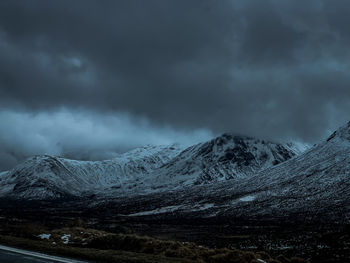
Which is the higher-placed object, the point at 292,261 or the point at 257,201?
the point at 257,201

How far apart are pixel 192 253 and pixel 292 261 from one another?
6.84 metres

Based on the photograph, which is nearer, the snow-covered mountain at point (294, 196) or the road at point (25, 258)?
the road at point (25, 258)

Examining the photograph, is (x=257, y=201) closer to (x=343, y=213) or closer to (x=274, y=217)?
(x=274, y=217)

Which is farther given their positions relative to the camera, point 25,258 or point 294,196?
point 294,196

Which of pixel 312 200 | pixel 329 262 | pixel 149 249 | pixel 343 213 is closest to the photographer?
pixel 149 249

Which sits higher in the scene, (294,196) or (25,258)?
(294,196)

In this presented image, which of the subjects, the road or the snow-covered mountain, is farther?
the snow-covered mountain

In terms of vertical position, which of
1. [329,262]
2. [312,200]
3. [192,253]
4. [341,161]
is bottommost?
[329,262]

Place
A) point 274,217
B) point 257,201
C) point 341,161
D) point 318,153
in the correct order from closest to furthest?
point 274,217 → point 257,201 → point 341,161 → point 318,153

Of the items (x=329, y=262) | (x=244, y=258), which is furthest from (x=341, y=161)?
(x=244, y=258)

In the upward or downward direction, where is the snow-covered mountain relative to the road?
upward

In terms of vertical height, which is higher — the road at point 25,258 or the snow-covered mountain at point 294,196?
the snow-covered mountain at point 294,196

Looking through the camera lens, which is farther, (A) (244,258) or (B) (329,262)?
(B) (329,262)

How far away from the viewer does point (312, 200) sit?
123312mm
